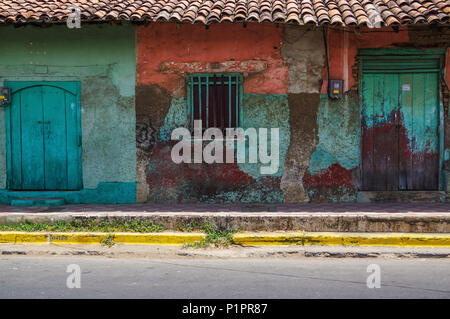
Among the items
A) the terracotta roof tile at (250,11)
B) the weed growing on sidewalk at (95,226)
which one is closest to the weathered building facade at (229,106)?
the terracotta roof tile at (250,11)

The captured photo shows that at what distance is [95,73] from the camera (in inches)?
363

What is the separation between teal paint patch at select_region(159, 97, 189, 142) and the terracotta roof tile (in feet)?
5.55

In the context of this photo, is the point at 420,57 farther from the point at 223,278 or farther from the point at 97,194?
the point at 97,194

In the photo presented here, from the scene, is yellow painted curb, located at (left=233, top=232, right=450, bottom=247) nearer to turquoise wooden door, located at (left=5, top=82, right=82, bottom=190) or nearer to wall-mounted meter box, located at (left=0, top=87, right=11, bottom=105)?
turquoise wooden door, located at (left=5, top=82, right=82, bottom=190)

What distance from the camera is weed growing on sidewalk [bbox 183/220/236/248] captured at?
22.2 ft

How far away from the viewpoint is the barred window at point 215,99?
9.09 m

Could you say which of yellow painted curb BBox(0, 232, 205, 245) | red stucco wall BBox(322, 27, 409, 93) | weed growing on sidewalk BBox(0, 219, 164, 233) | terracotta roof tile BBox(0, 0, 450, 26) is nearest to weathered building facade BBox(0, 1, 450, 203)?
red stucco wall BBox(322, 27, 409, 93)

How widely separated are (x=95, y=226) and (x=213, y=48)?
4.05m

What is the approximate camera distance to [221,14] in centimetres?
826

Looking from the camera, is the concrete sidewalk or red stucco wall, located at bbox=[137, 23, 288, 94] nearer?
the concrete sidewalk

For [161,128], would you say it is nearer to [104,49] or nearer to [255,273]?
[104,49]

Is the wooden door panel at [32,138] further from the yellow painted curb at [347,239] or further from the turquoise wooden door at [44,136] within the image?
the yellow painted curb at [347,239]
